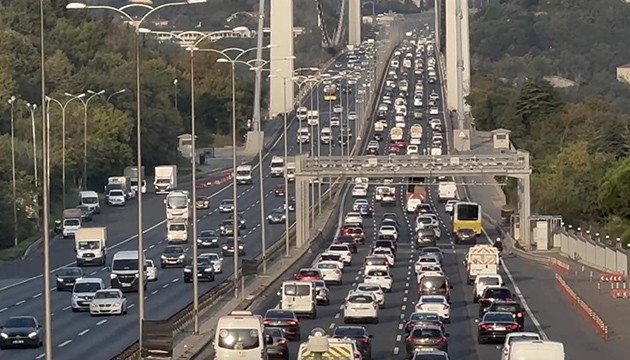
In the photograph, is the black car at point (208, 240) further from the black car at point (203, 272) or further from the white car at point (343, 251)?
the black car at point (203, 272)

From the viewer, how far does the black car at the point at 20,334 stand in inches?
2089

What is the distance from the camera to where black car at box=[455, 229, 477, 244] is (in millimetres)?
99750

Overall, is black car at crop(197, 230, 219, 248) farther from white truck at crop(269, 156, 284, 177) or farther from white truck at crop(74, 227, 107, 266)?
white truck at crop(269, 156, 284, 177)

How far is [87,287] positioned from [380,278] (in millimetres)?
12614

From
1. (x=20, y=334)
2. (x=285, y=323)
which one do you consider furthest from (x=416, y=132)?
(x=20, y=334)

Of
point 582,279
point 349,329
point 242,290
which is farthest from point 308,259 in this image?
point 349,329

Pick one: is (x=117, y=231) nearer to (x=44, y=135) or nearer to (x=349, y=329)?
(x=349, y=329)

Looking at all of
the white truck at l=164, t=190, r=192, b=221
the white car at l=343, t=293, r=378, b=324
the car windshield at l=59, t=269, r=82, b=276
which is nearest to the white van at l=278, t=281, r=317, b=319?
the white car at l=343, t=293, r=378, b=324

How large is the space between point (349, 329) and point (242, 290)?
64.5ft

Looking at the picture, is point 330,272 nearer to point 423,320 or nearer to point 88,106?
point 423,320

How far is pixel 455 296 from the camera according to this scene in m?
71.2

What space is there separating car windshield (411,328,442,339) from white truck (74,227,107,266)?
39.5 meters

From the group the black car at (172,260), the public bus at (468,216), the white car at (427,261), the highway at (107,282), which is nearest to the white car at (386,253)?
the white car at (427,261)

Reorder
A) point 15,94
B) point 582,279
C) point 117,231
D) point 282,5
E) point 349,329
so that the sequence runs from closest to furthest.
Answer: point 349,329, point 582,279, point 117,231, point 15,94, point 282,5
